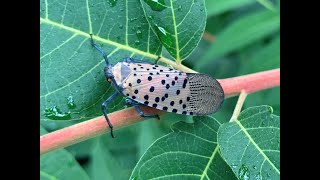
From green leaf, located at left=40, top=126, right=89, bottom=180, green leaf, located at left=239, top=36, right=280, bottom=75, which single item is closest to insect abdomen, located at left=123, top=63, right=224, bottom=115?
green leaf, located at left=40, top=126, right=89, bottom=180

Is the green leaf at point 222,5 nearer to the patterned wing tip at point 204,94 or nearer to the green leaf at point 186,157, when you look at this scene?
the patterned wing tip at point 204,94

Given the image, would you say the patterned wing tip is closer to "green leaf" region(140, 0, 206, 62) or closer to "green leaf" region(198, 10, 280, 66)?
"green leaf" region(140, 0, 206, 62)

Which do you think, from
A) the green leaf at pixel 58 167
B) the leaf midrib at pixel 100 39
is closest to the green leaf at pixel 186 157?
the leaf midrib at pixel 100 39

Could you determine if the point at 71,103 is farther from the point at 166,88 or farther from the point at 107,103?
the point at 166,88

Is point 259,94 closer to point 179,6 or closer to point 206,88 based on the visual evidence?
point 206,88

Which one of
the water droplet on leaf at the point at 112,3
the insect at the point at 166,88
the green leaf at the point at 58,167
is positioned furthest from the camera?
the green leaf at the point at 58,167
